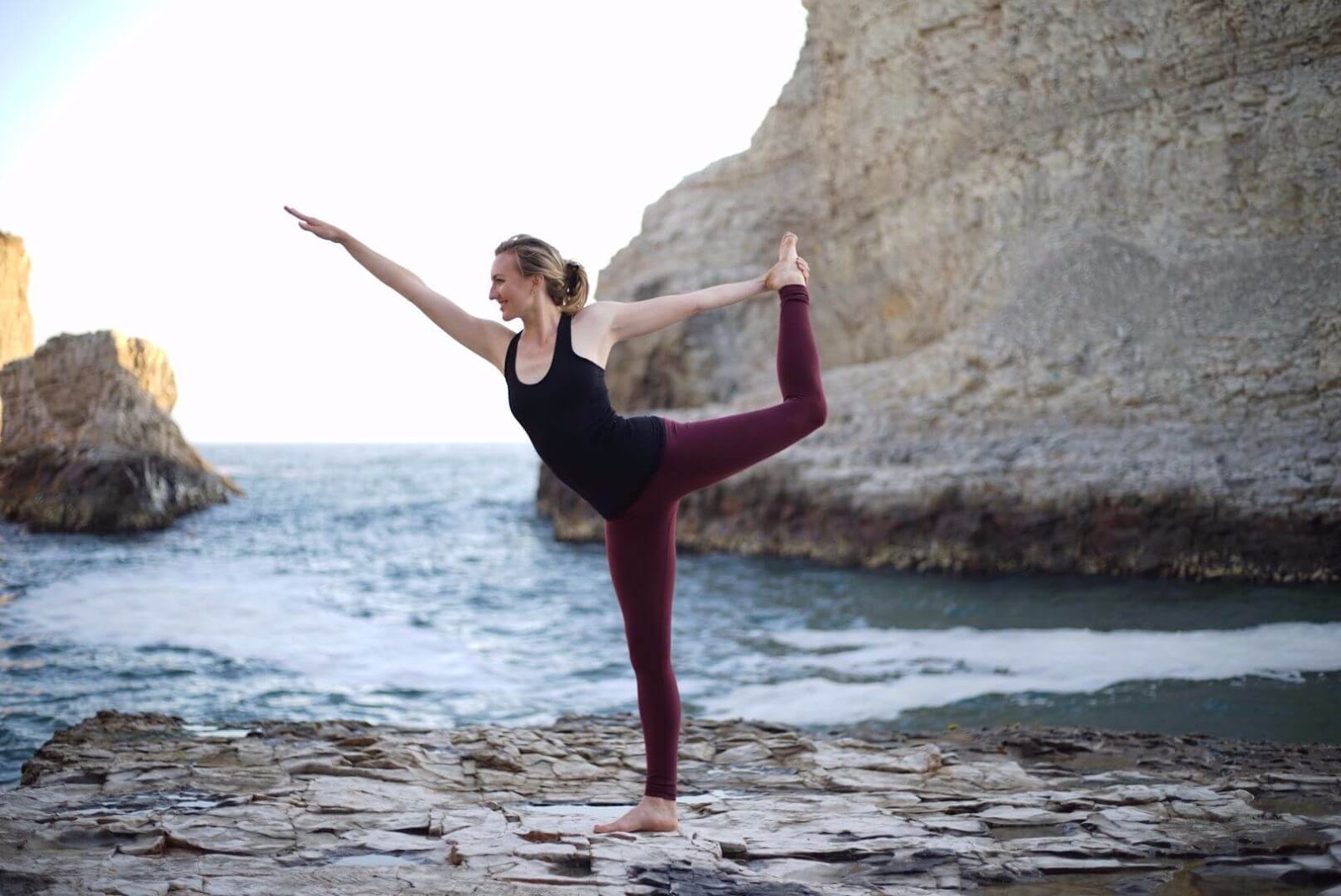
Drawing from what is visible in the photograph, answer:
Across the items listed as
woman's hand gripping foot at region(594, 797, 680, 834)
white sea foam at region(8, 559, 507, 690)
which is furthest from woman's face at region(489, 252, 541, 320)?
white sea foam at region(8, 559, 507, 690)

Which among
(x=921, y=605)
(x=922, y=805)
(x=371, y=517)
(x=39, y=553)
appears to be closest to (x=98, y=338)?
(x=371, y=517)

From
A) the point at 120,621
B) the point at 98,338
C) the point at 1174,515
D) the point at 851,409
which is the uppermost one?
the point at 98,338

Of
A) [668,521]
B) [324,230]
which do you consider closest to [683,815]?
[668,521]

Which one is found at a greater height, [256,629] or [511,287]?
[511,287]

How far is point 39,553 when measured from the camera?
20.7 meters

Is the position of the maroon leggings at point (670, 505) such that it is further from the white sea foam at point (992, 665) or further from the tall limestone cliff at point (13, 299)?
the tall limestone cliff at point (13, 299)

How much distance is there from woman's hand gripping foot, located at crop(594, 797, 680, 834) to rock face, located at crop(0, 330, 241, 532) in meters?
27.6

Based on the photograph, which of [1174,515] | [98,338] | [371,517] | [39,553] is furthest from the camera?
[371,517]

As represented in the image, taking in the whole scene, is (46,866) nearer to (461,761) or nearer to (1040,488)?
(461,761)

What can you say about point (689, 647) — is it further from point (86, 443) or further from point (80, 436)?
point (80, 436)

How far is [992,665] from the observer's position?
9164mm

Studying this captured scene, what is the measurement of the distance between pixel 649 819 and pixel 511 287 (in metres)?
1.91

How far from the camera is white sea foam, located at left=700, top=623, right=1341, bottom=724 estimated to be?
8.02 m

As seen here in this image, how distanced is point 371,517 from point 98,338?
992cm
